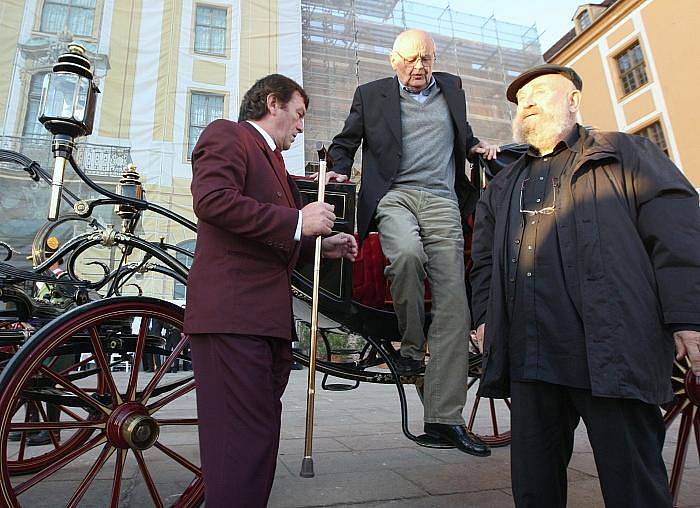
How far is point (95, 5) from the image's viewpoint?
13.5m

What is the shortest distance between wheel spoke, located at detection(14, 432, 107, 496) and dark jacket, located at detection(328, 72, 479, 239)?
59.9 inches

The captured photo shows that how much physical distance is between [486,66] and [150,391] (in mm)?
17568

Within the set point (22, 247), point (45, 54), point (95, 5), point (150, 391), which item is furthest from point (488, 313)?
point (95, 5)

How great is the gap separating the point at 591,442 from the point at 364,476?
128 cm

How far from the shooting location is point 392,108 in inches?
105

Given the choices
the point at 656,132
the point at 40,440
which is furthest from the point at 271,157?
the point at 656,132

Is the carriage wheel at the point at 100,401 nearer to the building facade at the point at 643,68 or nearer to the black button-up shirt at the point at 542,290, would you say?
the black button-up shirt at the point at 542,290

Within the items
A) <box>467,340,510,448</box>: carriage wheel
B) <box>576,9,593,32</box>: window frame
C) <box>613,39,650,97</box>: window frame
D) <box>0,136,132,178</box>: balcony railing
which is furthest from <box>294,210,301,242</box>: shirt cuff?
<box>576,9,593,32</box>: window frame

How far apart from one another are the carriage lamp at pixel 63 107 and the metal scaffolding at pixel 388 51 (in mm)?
11304

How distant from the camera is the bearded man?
4.83 ft

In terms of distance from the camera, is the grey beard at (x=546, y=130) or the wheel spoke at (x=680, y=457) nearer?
the grey beard at (x=546, y=130)

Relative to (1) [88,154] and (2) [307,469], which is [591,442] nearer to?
(2) [307,469]

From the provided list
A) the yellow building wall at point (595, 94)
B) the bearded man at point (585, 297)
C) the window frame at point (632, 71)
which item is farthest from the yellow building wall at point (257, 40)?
the bearded man at point (585, 297)

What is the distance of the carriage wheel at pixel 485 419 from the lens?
2.90m
